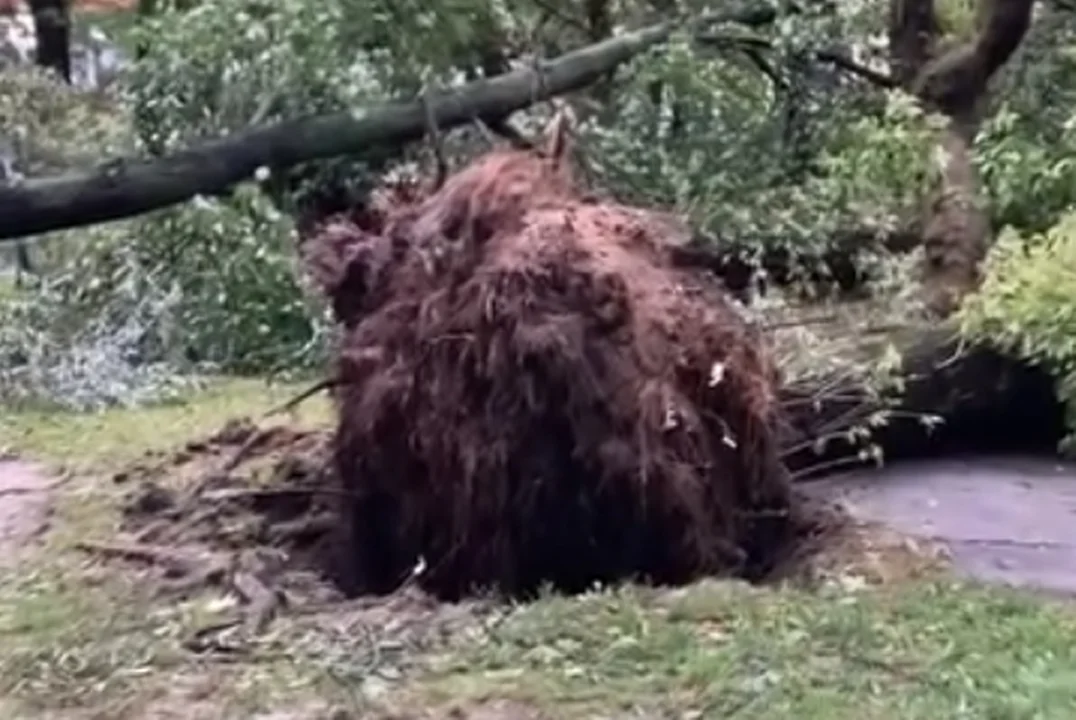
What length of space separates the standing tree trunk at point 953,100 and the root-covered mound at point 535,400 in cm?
238

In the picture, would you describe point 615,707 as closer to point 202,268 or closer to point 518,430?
point 518,430

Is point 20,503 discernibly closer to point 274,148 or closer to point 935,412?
point 274,148

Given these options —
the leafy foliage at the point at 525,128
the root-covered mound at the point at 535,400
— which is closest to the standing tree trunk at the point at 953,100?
the leafy foliage at the point at 525,128

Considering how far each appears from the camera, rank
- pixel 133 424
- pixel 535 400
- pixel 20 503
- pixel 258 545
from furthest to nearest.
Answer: pixel 133 424 → pixel 20 503 → pixel 258 545 → pixel 535 400

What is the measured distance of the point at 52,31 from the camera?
1588 cm

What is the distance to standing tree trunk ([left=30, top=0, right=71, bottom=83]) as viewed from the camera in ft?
51.3

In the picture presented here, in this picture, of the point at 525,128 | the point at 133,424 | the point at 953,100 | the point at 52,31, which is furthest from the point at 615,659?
the point at 52,31

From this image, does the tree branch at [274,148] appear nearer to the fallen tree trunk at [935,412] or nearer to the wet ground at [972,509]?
the wet ground at [972,509]

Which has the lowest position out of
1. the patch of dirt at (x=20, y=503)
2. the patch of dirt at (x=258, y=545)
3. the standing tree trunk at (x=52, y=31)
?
the patch of dirt at (x=20, y=503)

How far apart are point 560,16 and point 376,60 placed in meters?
2.12

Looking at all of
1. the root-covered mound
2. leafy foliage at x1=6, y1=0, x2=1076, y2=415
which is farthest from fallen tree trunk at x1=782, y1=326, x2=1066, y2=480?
leafy foliage at x1=6, y1=0, x2=1076, y2=415

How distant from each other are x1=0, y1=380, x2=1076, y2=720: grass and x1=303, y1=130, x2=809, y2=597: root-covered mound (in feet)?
1.39

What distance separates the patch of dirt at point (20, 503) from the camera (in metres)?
6.52

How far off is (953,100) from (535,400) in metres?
4.83
